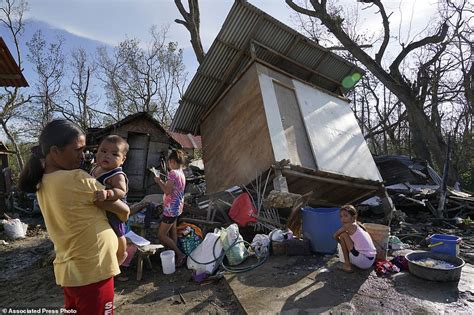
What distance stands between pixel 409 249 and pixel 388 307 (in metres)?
3.00

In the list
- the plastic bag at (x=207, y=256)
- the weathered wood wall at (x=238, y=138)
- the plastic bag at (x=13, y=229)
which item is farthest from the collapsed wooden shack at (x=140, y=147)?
the plastic bag at (x=207, y=256)

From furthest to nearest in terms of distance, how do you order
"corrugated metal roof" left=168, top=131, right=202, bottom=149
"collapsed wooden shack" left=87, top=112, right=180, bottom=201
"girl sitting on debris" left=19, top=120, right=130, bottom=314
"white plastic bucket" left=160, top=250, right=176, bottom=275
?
"corrugated metal roof" left=168, top=131, right=202, bottom=149 → "collapsed wooden shack" left=87, top=112, right=180, bottom=201 → "white plastic bucket" left=160, top=250, right=176, bottom=275 → "girl sitting on debris" left=19, top=120, right=130, bottom=314

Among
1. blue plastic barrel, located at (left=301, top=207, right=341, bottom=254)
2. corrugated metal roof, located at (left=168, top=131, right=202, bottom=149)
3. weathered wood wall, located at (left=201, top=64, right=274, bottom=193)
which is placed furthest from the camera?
corrugated metal roof, located at (left=168, top=131, right=202, bottom=149)

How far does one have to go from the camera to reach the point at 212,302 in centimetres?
418

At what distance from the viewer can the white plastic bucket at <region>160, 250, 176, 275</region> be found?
17.3 ft

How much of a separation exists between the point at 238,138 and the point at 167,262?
435 centimetres


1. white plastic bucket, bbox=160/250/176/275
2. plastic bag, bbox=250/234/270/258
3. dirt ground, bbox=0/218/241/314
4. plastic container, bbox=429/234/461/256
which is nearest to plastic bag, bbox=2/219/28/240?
dirt ground, bbox=0/218/241/314

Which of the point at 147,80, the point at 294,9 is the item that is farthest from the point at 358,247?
the point at 147,80

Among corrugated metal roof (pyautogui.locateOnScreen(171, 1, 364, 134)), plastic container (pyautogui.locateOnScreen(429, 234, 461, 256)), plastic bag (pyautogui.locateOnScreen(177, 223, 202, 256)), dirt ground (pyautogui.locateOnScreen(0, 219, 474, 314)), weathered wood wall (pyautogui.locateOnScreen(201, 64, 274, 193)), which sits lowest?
dirt ground (pyautogui.locateOnScreen(0, 219, 474, 314))

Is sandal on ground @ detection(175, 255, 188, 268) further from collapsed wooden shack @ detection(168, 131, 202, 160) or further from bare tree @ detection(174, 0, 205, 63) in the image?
collapsed wooden shack @ detection(168, 131, 202, 160)

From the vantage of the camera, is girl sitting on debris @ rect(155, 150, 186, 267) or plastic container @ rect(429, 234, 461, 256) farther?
girl sitting on debris @ rect(155, 150, 186, 267)

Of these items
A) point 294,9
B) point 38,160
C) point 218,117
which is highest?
point 294,9

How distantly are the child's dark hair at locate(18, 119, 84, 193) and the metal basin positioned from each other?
4814 mm

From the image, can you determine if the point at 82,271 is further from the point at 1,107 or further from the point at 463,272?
the point at 1,107
